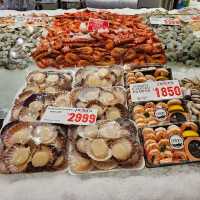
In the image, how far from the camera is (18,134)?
1157mm

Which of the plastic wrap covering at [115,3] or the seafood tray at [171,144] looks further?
the plastic wrap covering at [115,3]

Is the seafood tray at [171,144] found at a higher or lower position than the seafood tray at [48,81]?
lower

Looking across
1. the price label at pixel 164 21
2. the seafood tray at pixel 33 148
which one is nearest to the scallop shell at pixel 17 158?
the seafood tray at pixel 33 148

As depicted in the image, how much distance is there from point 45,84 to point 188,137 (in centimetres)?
63

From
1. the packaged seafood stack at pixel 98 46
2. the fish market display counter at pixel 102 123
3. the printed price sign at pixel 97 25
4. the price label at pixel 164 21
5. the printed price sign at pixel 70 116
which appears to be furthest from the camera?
the price label at pixel 164 21

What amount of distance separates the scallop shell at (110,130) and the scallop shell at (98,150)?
0.03 meters

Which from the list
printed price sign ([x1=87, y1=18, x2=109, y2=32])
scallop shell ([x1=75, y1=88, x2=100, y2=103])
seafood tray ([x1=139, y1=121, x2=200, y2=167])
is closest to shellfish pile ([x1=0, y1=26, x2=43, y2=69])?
printed price sign ([x1=87, y1=18, x2=109, y2=32])

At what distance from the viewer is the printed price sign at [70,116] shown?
119cm

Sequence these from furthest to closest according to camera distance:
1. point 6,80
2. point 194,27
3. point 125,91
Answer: point 194,27 < point 6,80 < point 125,91

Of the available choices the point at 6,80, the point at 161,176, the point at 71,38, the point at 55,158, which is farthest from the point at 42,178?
the point at 71,38

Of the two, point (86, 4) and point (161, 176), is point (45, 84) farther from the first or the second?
point (86, 4)

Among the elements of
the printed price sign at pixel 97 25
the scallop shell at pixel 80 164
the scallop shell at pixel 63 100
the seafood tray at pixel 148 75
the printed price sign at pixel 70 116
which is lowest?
the scallop shell at pixel 80 164

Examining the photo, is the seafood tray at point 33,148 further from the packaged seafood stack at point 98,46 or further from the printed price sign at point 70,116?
the packaged seafood stack at point 98,46

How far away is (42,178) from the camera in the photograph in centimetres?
107
